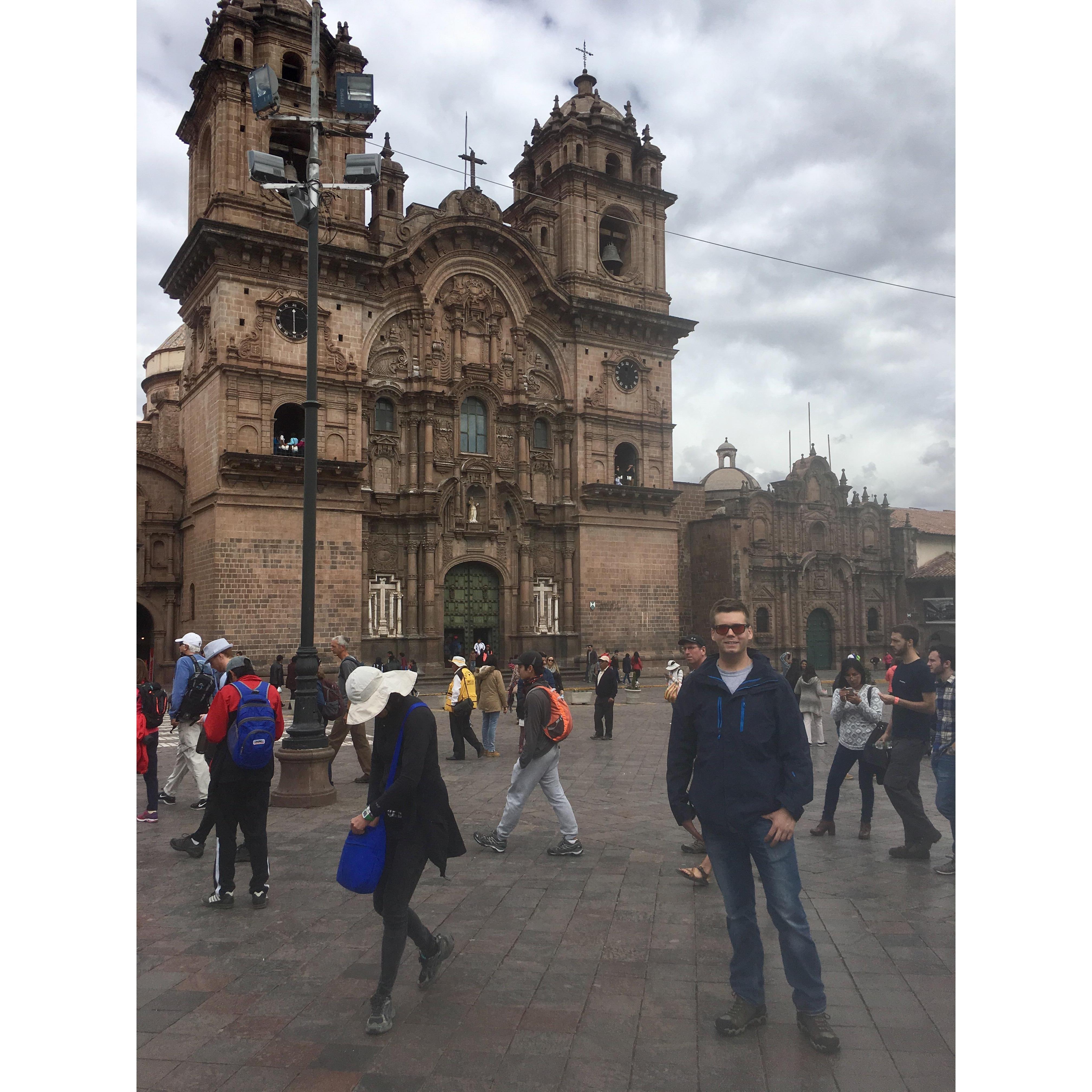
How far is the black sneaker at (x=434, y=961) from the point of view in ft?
15.2

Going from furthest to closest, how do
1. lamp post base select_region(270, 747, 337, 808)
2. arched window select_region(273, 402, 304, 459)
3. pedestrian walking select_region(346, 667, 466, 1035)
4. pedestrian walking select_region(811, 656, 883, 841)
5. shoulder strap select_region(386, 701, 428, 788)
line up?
arched window select_region(273, 402, 304, 459)
lamp post base select_region(270, 747, 337, 808)
pedestrian walking select_region(811, 656, 883, 841)
shoulder strap select_region(386, 701, 428, 788)
pedestrian walking select_region(346, 667, 466, 1035)

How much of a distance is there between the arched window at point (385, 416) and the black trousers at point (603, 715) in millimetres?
16328

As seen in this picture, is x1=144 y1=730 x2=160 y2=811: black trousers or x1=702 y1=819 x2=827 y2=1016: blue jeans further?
x1=144 y1=730 x2=160 y2=811: black trousers

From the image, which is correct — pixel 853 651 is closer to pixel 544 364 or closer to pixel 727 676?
pixel 544 364

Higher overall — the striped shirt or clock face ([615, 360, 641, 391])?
clock face ([615, 360, 641, 391])

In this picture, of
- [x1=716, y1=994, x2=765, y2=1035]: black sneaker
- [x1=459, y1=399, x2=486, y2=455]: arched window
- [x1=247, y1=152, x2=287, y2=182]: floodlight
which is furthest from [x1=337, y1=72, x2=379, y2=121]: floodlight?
[x1=459, y1=399, x2=486, y2=455]: arched window

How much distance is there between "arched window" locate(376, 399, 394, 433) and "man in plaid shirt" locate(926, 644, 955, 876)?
2453 cm

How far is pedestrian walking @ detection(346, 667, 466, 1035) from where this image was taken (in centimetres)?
436

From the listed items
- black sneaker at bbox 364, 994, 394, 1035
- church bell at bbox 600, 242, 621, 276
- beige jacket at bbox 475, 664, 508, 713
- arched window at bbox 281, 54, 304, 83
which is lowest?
black sneaker at bbox 364, 994, 394, 1035

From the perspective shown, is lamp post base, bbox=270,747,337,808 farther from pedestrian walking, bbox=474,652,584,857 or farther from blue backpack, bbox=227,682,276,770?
blue backpack, bbox=227,682,276,770

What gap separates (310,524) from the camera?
1013 centimetres

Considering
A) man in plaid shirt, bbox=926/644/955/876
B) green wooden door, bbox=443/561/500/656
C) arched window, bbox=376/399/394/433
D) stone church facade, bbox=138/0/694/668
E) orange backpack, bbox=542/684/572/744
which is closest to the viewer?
man in plaid shirt, bbox=926/644/955/876

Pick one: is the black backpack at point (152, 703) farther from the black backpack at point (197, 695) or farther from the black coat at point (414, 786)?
the black coat at point (414, 786)

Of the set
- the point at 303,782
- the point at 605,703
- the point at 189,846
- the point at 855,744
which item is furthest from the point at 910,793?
the point at 605,703
